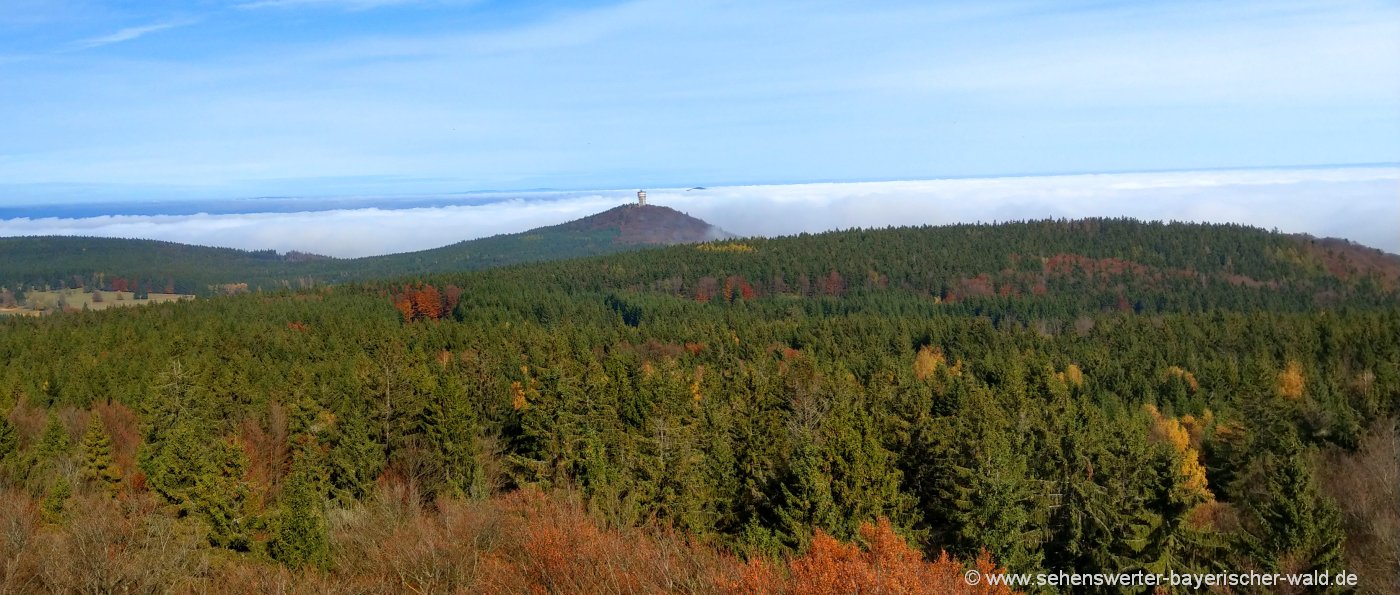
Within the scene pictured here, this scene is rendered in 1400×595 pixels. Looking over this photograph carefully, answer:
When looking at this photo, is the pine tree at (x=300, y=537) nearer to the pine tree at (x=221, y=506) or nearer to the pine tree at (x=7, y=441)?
the pine tree at (x=221, y=506)

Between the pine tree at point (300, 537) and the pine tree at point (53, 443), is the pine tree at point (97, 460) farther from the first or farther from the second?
the pine tree at point (300, 537)

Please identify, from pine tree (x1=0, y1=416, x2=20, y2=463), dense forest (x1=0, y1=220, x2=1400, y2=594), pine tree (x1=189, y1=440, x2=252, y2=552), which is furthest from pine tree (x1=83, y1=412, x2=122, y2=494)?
pine tree (x1=189, y1=440, x2=252, y2=552)

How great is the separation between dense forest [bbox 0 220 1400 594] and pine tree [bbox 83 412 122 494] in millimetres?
188

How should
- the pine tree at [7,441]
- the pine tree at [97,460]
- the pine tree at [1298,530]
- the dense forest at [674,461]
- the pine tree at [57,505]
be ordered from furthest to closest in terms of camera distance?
1. the pine tree at [7,441]
2. the pine tree at [97,460]
3. the pine tree at [57,505]
4. the pine tree at [1298,530]
5. the dense forest at [674,461]

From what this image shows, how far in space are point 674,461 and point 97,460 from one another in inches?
1020

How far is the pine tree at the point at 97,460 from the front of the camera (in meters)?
37.4

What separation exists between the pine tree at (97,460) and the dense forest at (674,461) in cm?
19

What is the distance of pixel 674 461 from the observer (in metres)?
32.0

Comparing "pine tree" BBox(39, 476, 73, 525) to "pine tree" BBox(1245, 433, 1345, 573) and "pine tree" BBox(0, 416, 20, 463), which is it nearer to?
"pine tree" BBox(0, 416, 20, 463)

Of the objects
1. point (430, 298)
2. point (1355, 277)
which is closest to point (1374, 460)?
point (430, 298)

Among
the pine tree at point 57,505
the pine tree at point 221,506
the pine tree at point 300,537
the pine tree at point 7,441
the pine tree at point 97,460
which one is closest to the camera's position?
the pine tree at point 300,537

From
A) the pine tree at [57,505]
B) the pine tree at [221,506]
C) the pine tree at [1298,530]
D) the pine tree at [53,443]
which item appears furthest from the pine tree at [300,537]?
the pine tree at [1298,530]

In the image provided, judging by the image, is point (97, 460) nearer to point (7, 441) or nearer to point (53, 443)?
point (53, 443)

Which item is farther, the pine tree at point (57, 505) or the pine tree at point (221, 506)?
the pine tree at point (57, 505)
